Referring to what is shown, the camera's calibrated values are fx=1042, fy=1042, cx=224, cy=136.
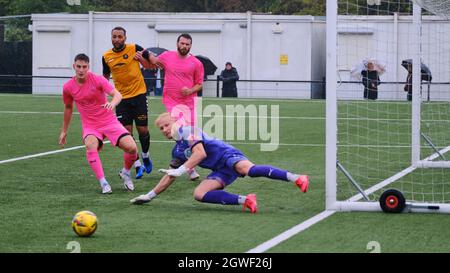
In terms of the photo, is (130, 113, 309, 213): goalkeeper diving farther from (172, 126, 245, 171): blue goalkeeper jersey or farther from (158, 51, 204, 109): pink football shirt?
(158, 51, 204, 109): pink football shirt

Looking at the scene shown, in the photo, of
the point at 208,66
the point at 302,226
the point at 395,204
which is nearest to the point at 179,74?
the point at 395,204

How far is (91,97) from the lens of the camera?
13656 mm

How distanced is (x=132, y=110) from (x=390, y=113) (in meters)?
18.4

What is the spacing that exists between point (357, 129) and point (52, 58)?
1054 inches

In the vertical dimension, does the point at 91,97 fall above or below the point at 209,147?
above

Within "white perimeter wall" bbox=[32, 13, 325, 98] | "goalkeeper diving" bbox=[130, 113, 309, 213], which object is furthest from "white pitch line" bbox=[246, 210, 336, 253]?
"white perimeter wall" bbox=[32, 13, 325, 98]

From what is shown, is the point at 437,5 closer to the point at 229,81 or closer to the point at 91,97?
the point at 91,97

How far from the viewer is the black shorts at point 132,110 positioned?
1559 cm

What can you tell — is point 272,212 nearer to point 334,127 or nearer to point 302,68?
point 334,127

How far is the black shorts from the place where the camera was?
15594 millimetres

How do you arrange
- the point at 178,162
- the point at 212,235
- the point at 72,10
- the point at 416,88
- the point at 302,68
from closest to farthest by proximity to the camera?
1. the point at 212,235
2. the point at 178,162
3. the point at 416,88
4. the point at 302,68
5. the point at 72,10

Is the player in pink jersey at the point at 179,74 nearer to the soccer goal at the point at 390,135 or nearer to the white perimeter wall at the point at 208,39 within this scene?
the soccer goal at the point at 390,135

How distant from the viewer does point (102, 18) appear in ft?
161
